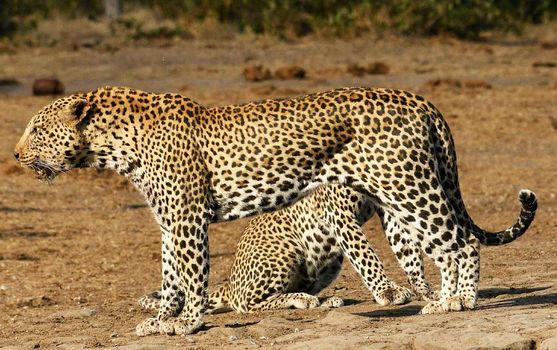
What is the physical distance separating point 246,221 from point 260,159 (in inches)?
247

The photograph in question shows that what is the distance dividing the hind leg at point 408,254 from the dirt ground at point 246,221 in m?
0.34

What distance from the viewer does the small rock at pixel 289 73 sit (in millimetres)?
28125

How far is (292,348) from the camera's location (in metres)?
8.97

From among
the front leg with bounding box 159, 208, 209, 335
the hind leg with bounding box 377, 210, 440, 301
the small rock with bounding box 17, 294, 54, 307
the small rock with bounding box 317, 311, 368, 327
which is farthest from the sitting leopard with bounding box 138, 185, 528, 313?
the front leg with bounding box 159, 208, 209, 335

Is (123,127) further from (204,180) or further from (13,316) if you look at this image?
(13,316)

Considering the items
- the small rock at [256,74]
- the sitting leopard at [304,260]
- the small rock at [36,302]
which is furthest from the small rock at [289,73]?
the sitting leopard at [304,260]

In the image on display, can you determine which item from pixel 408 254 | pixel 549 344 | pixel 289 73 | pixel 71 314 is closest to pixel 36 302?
pixel 71 314

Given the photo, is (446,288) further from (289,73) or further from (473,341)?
(289,73)

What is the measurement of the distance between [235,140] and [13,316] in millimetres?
2859

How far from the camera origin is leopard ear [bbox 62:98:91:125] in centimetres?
1017

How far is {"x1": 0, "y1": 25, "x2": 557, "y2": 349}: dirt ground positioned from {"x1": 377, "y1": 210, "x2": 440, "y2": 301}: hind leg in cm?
34

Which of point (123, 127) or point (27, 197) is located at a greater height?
point (123, 127)

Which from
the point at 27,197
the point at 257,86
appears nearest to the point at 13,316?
the point at 27,197

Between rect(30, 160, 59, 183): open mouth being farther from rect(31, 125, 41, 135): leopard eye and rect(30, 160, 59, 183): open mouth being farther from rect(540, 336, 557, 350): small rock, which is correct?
rect(540, 336, 557, 350): small rock
